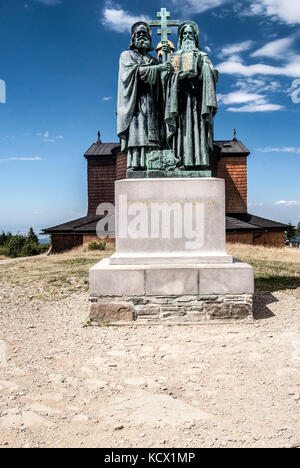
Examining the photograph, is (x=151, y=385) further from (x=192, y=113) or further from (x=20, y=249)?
(x=20, y=249)

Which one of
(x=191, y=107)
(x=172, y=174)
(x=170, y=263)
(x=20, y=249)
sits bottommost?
(x=20, y=249)

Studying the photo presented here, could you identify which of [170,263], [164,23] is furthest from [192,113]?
[170,263]

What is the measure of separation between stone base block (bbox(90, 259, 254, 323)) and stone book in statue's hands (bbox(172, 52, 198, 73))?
325cm

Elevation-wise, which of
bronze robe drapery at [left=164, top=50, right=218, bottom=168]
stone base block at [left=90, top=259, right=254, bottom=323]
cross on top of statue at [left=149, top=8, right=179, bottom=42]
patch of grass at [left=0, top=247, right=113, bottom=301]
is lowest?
patch of grass at [left=0, top=247, right=113, bottom=301]

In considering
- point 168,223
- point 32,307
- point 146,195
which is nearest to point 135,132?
point 146,195

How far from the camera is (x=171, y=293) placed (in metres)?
5.43

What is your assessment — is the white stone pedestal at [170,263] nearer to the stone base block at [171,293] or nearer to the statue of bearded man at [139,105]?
the stone base block at [171,293]

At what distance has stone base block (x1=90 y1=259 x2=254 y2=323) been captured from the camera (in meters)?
5.38

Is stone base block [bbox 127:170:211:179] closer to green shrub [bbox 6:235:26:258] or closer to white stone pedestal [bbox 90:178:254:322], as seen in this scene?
white stone pedestal [bbox 90:178:254:322]

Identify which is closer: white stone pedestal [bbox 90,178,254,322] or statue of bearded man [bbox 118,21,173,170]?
white stone pedestal [bbox 90,178,254,322]

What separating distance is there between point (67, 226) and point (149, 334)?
17.7 m

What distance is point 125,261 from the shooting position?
Result: 5.68 metres

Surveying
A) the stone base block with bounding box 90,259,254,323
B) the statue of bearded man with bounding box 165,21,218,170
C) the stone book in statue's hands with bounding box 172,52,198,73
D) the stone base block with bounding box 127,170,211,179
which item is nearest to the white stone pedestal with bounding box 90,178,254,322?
the stone base block with bounding box 90,259,254,323

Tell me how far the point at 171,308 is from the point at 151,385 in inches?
80.6
